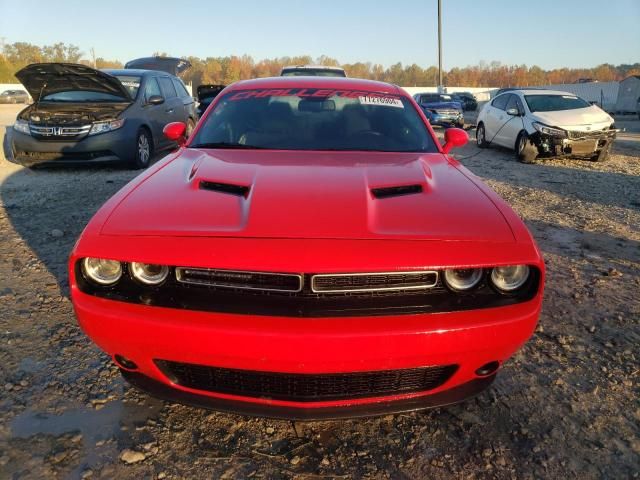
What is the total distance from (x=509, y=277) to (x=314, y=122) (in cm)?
164

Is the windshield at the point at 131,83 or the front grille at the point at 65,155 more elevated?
the windshield at the point at 131,83

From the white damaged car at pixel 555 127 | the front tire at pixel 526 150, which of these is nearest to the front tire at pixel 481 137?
the white damaged car at pixel 555 127

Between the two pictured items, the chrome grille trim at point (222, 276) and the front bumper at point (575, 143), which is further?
the front bumper at point (575, 143)

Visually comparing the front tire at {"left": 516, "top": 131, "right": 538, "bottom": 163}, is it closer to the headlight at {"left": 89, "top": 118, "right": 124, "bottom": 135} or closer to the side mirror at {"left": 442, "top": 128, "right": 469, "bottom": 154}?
the side mirror at {"left": 442, "top": 128, "right": 469, "bottom": 154}

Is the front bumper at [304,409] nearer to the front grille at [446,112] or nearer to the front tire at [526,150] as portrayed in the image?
the front tire at [526,150]

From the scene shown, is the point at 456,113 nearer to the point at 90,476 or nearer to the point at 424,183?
the point at 424,183

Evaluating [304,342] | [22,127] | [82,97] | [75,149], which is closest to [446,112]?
[82,97]

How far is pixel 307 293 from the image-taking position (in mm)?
1600

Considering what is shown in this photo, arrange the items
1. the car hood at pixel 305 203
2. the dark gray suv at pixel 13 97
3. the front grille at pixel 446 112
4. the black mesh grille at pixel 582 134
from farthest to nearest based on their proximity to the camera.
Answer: the dark gray suv at pixel 13 97
the front grille at pixel 446 112
the black mesh grille at pixel 582 134
the car hood at pixel 305 203

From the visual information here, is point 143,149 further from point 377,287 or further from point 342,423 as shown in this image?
point 377,287

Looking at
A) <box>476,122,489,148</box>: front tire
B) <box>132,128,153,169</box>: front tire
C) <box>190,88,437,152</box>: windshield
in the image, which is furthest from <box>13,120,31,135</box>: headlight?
<box>476,122,489,148</box>: front tire

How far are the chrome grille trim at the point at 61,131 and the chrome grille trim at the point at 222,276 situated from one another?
6.16m

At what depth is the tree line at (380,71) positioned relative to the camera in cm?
6838

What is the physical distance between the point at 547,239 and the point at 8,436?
4.31m
